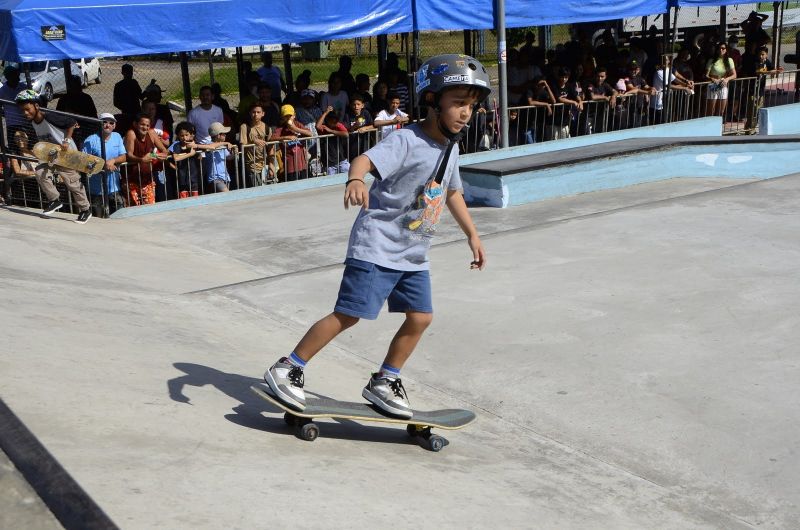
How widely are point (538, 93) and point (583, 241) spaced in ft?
21.9

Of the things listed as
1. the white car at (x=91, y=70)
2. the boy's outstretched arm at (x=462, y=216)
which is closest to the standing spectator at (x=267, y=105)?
Result: the boy's outstretched arm at (x=462, y=216)

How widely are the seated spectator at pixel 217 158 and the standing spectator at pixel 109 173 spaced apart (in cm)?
109

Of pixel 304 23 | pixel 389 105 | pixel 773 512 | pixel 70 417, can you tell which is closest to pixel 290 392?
pixel 70 417

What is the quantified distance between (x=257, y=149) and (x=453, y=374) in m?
6.65

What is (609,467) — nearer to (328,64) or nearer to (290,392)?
(290,392)

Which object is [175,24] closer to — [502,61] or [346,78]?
[346,78]

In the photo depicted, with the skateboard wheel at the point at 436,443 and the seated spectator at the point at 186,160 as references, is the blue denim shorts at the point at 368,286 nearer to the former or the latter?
the skateboard wheel at the point at 436,443

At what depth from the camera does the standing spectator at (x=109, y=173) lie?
10.2 meters

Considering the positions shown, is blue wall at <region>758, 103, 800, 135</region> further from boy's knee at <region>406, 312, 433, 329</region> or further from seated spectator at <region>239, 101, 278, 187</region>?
boy's knee at <region>406, 312, 433, 329</region>

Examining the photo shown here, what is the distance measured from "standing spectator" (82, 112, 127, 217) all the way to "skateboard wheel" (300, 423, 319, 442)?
21.9 feet

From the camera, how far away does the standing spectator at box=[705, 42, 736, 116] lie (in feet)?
54.8

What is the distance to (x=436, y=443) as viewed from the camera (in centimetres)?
443

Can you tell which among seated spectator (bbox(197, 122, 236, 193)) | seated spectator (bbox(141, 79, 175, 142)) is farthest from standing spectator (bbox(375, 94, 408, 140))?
seated spectator (bbox(141, 79, 175, 142))

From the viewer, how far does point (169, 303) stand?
6914mm
